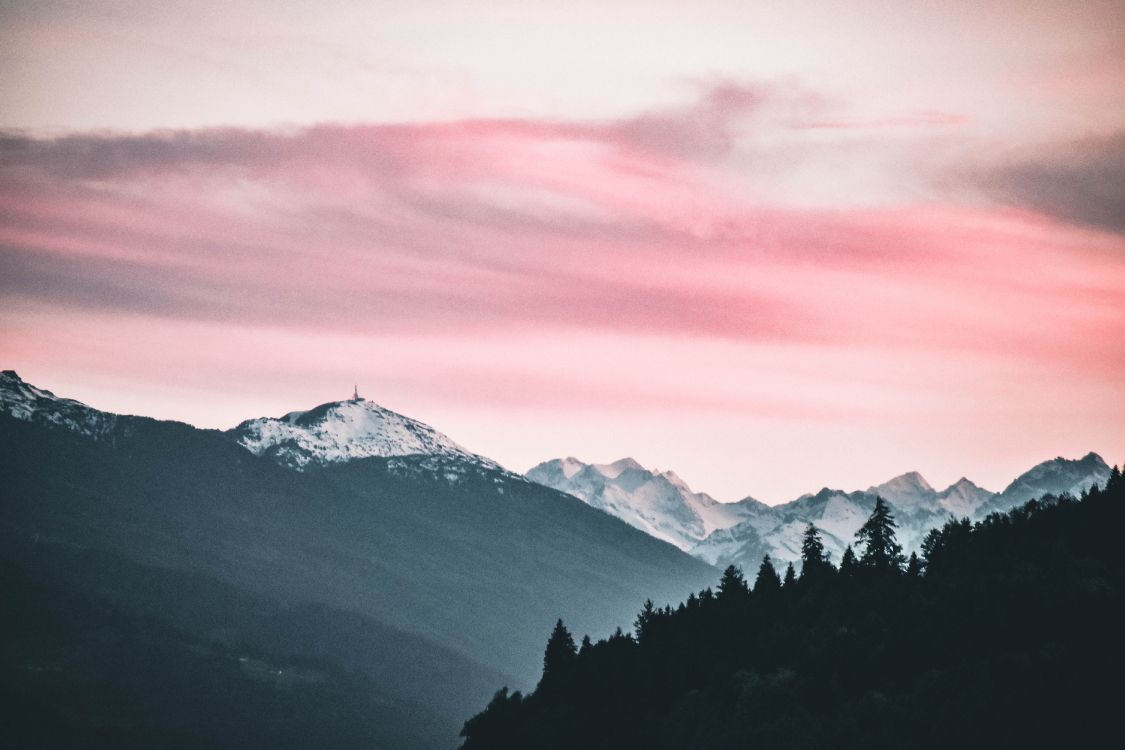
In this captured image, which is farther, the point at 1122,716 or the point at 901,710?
the point at 901,710

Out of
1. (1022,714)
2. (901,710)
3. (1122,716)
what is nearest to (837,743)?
(901,710)

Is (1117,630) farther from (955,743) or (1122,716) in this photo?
(955,743)

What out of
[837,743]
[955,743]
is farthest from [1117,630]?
[837,743]

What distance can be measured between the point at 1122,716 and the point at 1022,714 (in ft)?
40.8

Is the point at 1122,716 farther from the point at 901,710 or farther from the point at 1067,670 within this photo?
the point at 901,710

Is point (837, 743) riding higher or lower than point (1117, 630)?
lower

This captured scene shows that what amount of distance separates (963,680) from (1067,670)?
13957 millimetres

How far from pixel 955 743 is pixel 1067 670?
1912 cm

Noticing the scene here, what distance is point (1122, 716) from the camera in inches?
7303

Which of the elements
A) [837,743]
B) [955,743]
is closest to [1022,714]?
[955,743]

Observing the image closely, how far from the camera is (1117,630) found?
199125 millimetres

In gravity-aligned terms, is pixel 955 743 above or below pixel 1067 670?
below

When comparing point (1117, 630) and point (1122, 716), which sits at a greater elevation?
point (1117, 630)

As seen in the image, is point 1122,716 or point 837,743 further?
point 837,743
